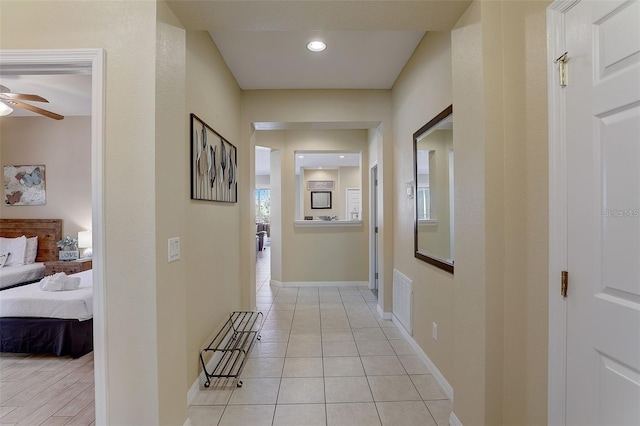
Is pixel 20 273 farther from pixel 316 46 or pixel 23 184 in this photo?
pixel 316 46

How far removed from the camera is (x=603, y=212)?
3.40ft

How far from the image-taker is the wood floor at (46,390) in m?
1.88

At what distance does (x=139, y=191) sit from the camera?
1.42 metres

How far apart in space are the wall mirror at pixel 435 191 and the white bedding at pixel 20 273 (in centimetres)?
509

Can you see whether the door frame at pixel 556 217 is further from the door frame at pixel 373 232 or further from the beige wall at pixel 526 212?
the door frame at pixel 373 232

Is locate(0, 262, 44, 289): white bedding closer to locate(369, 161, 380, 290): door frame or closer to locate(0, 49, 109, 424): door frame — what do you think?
locate(0, 49, 109, 424): door frame

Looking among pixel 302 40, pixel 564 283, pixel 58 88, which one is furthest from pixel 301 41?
pixel 58 88

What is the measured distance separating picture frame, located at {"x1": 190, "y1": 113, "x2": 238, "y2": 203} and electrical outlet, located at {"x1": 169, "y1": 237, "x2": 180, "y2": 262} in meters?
0.46

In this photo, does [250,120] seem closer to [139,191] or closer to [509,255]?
[139,191]

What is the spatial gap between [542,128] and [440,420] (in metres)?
1.77

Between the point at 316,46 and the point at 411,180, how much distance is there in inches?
57.6

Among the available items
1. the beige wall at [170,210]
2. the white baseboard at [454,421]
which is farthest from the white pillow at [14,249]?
the white baseboard at [454,421]

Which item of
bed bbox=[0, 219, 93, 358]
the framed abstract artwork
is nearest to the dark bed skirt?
bed bbox=[0, 219, 93, 358]

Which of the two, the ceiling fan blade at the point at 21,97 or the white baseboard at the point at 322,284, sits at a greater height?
the ceiling fan blade at the point at 21,97
